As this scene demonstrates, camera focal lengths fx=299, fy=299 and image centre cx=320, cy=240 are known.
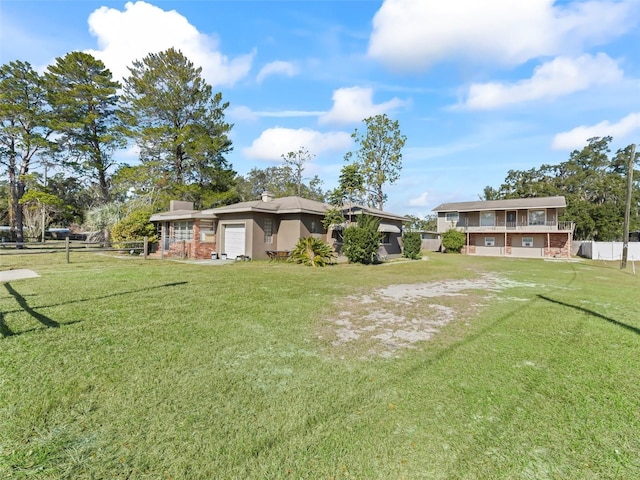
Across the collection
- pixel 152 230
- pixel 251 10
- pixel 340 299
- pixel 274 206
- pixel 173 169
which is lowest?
pixel 340 299

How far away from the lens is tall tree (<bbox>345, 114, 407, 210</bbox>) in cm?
3319

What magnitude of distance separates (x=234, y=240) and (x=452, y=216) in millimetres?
24776

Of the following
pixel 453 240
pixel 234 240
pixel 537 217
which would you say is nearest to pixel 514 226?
pixel 537 217

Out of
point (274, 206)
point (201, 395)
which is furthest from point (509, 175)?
point (201, 395)

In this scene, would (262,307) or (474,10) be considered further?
(474,10)

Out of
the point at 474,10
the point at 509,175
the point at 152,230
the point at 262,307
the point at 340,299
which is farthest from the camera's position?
the point at 509,175

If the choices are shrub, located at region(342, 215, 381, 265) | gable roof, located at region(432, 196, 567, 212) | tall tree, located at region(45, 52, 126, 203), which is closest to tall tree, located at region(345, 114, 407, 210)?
gable roof, located at region(432, 196, 567, 212)

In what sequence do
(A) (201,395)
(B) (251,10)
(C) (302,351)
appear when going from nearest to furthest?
(A) (201,395) → (C) (302,351) → (B) (251,10)

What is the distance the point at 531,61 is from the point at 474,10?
6.23m

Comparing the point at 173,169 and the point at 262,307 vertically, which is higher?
the point at 173,169

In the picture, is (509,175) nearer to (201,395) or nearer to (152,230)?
(152,230)

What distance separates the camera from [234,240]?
56.1ft

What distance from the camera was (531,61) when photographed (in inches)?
535

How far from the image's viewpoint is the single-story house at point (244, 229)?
53.8 ft
